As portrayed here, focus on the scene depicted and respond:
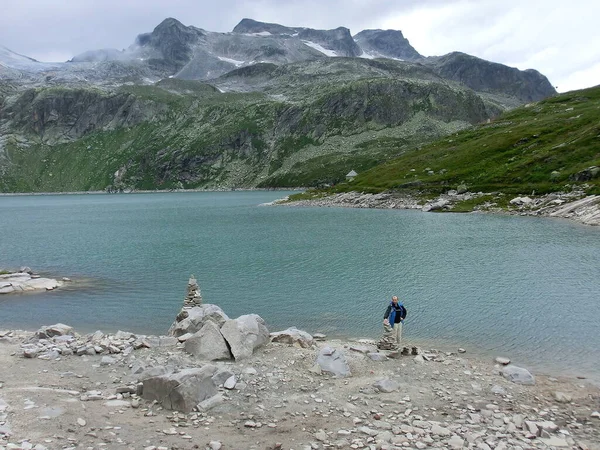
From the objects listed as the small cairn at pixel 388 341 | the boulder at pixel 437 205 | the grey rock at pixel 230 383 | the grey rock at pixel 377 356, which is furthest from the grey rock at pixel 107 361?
→ the boulder at pixel 437 205

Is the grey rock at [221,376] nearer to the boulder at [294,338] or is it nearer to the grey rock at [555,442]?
the boulder at [294,338]

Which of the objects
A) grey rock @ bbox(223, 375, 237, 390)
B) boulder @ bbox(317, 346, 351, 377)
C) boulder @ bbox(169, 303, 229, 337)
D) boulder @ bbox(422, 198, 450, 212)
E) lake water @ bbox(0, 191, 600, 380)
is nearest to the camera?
grey rock @ bbox(223, 375, 237, 390)

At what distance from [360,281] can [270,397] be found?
25467 mm

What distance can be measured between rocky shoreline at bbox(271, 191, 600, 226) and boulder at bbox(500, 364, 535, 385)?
61.4 metres

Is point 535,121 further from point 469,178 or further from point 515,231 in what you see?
point 515,231

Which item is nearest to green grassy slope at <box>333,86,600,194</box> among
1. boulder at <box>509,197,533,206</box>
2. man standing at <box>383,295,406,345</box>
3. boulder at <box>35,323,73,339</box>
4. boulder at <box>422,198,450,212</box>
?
boulder at <box>509,197,533,206</box>

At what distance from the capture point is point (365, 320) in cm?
3172

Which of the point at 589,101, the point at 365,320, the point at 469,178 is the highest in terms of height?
the point at 589,101

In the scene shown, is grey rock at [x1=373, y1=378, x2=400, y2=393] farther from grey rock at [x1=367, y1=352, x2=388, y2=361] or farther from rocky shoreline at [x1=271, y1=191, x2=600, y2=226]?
rocky shoreline at [x1=271, y1=191, x2=600, y2=226]

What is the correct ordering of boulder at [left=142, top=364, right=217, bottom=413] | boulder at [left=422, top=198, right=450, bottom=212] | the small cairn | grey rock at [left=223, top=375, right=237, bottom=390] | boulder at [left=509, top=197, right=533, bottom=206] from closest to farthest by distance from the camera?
boulder at [left=142, top=364, right=217, bottom=413] < grey rock at [left=223, top=375, right=237, bottom=390] < the small cairn < boulder at [left=509, top=197, right=533, bottom=206] < boulder at [left=422, top=198, right=450, bottom=212]

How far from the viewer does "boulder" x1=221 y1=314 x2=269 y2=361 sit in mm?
22891

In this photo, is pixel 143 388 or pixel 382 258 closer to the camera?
pixel 143 388

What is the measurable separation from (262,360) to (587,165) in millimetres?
96376

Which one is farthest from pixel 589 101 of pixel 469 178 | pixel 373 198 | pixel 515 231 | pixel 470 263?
pixel 470 263
